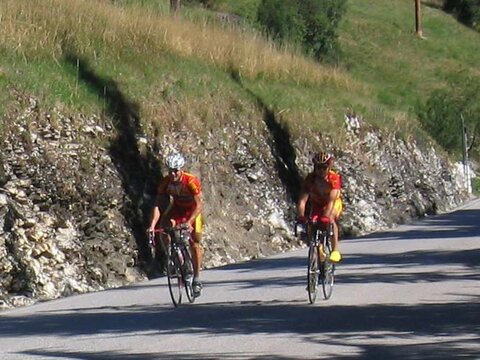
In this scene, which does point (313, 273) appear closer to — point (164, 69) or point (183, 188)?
point (183, 188)

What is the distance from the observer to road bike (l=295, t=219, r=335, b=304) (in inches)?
612

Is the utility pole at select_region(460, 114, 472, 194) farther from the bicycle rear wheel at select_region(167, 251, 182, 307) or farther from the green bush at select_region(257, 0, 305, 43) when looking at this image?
the bicycle rear wheel at select_region(167, 251, 182, 307)

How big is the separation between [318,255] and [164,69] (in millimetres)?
12358

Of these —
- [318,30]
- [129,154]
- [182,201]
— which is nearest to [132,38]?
[129,154]

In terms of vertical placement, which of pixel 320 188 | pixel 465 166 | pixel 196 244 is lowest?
pixel 465 166

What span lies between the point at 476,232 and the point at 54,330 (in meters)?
17.7

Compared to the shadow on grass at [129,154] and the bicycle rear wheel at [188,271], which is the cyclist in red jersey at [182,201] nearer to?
the bicycle rear wheel at [188,271]

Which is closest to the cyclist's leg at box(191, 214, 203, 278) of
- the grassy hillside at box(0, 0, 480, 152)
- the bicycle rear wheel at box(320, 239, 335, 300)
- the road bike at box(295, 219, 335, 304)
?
the road bike at box(295, 219, 335, 304)

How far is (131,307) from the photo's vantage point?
1603cm

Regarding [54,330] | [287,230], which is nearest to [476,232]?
[287,230]

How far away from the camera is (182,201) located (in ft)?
51.9

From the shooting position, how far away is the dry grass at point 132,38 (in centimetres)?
2461

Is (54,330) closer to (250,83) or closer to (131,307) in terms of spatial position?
(131,307)

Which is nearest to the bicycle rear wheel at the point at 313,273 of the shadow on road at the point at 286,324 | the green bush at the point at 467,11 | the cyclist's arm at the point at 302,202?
the shadow on road at the point at 286,324
